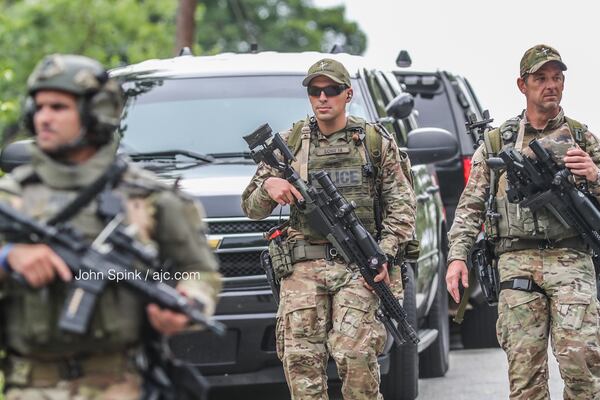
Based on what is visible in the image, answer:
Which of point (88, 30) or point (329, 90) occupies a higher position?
point (88, 30)

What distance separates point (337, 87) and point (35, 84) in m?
3.26

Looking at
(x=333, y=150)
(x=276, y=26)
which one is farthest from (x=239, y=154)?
(x=276, y=26)

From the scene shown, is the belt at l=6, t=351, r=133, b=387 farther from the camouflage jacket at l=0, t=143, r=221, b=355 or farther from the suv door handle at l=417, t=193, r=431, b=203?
the suv door handle at l=417, t=193, r=431, b=203

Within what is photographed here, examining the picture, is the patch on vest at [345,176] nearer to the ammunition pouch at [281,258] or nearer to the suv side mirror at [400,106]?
the ammunition pouch at [281,258]

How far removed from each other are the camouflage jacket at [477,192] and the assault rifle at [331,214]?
0.40 meters

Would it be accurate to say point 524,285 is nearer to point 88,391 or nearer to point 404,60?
point 88,391

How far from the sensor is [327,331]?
309 inches

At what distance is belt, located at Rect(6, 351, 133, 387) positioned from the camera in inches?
190

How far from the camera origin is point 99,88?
16.0 feet

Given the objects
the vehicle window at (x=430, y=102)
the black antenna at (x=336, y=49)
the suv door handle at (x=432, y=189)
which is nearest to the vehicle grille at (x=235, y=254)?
the suv door handle at (x=432, y=189)

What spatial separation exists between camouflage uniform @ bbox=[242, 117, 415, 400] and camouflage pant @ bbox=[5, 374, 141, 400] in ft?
9.72

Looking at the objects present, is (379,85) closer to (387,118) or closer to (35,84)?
(387,118)

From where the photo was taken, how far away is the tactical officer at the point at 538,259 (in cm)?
746

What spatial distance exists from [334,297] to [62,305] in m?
3.21
